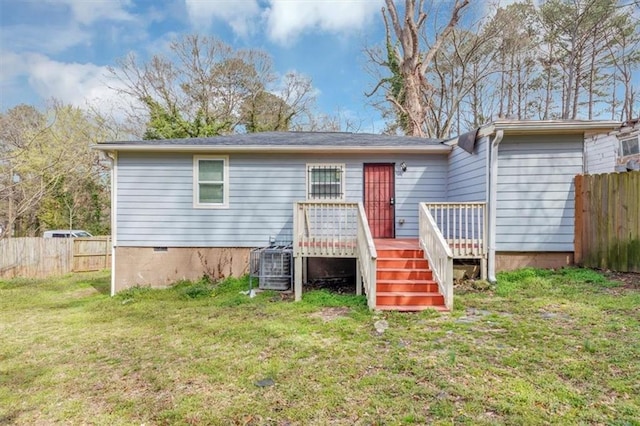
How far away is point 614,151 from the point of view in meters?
8.52

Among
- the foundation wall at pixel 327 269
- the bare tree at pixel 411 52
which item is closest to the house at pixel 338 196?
the foundation wall at pixel 327 269

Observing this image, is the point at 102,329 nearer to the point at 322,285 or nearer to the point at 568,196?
the point at 322,285

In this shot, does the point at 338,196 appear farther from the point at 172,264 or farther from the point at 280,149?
the point at 172,264

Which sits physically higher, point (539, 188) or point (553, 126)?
point (553, 126)

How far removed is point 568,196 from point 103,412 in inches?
307

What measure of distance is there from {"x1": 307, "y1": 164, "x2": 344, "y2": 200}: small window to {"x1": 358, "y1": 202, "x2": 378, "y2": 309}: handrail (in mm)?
1971

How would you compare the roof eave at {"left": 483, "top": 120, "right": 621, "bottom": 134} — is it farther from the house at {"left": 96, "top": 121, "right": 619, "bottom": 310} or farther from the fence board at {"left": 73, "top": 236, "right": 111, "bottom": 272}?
the fence board at {"left": 73, "top": 236, "right": 111, "bottom": 272}

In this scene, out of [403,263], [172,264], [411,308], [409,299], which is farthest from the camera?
[172,264]

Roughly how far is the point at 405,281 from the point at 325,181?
10.9 feet

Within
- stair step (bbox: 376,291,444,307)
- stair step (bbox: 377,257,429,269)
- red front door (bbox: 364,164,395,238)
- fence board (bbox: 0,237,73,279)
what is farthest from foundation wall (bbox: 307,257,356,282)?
fence board (bbox: 0,237,73,279)

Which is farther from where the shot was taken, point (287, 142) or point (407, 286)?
point (287, 142)

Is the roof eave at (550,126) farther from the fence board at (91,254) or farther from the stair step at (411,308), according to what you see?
the fence board at (91,254)

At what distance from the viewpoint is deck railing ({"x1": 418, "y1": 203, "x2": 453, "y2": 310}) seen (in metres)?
5.00

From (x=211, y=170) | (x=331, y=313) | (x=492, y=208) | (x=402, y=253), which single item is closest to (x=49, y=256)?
(x=211, y=170)
